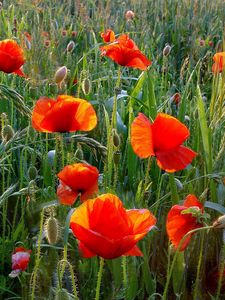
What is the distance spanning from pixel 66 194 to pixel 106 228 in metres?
0.35

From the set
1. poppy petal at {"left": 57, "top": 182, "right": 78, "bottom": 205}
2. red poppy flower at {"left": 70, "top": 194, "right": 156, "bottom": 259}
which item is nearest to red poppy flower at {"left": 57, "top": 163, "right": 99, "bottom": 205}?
poppy petal at {"left": 57, "top": 182, "right": 78, "bottom": 205}

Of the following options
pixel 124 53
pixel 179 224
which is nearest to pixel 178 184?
pixel 179 224

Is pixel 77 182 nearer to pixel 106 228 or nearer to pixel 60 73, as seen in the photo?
pixel 106 228

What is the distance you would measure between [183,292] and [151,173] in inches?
18.7

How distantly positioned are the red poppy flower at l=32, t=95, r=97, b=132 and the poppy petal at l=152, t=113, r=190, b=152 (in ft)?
0.50

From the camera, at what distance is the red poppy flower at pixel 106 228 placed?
0.88 m

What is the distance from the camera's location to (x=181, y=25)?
449cm

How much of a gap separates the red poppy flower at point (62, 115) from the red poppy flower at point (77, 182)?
0.13m

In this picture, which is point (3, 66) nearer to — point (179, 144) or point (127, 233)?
point (179, 144)

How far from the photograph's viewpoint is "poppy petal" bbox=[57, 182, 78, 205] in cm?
121

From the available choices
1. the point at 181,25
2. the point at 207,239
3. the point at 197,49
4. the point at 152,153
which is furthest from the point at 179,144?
the point at 181,25

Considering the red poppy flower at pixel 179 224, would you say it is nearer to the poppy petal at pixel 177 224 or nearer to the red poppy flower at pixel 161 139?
the poppy petal at pixel 177 224

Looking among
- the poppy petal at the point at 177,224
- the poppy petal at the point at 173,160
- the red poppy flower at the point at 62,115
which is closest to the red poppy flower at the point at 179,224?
the poppy petal at the point at 177,224

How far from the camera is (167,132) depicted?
4.09 feet
